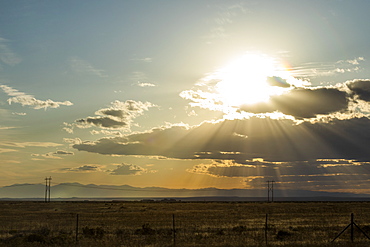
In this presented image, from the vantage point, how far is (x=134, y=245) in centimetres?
3034

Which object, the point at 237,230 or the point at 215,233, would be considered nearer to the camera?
the point at 215,233

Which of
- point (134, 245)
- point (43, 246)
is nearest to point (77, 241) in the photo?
point (43, 246)

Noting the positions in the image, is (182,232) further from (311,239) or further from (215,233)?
(311,239)

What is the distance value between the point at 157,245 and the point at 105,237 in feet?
25.1

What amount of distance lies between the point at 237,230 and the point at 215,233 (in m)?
3.63

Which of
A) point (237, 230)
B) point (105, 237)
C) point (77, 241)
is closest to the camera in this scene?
point (77, 241)

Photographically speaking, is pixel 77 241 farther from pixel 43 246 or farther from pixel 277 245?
pixel 277 245

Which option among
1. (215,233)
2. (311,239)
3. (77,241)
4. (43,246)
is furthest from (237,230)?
(43,246)

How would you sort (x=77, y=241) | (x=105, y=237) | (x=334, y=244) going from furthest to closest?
(x=105, y=237)
(x=77, y=241)
(x=334, y=244)

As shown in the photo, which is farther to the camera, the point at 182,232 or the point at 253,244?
the point at 182,232

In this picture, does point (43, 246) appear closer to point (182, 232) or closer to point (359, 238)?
point (182, 232)

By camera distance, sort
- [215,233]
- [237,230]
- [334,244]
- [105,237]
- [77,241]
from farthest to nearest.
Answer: [237,230] < [215,233] < [105,237] < [77,241] < [334,244]

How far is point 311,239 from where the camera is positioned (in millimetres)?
33281

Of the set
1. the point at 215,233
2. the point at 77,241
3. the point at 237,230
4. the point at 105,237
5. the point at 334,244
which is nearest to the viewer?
the point at 334,244
